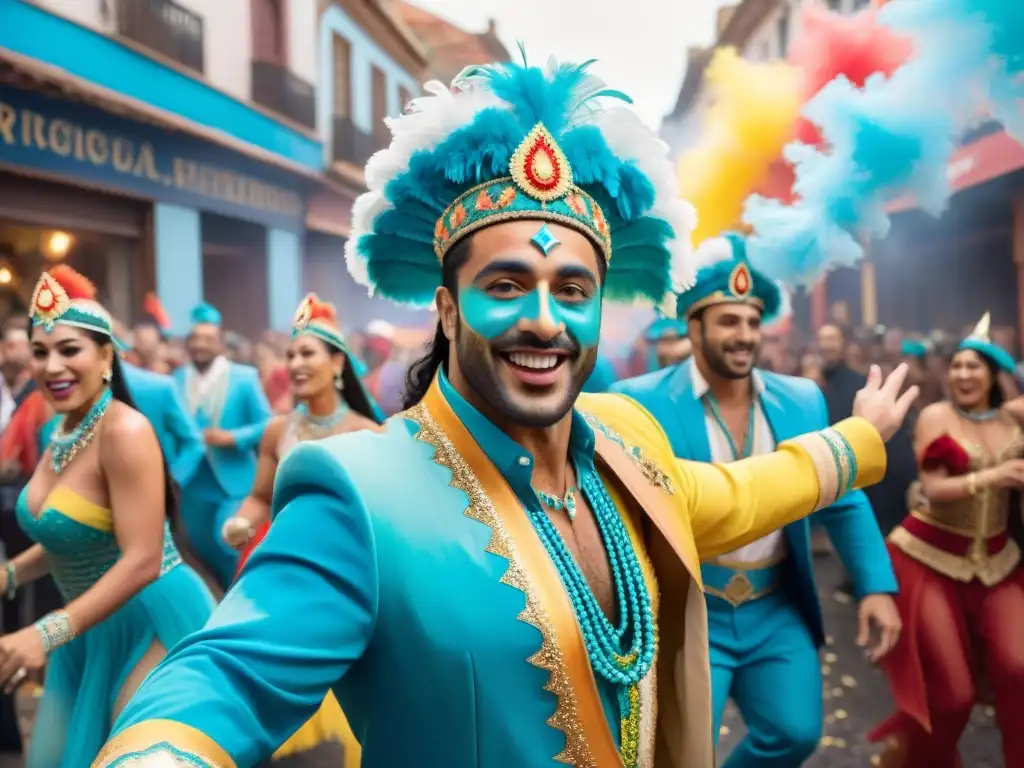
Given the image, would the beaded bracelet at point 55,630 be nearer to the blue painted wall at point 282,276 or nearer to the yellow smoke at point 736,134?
the yellow smoke at point 736,134

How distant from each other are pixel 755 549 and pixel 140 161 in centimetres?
861

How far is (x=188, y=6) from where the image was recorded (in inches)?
420

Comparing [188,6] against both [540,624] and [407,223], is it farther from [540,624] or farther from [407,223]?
[540,624]

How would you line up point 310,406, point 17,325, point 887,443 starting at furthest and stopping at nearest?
point 17,325
point 887,443
point 310,406

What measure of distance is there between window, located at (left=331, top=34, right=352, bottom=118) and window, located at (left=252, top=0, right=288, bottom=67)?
125 cm

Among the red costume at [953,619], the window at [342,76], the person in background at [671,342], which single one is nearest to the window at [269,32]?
the window at [342,76]

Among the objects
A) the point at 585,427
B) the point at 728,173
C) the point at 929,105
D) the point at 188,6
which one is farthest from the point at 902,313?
the point at 585,427

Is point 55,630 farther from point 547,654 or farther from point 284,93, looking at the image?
point 284,93

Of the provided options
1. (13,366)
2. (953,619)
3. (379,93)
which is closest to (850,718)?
(953,619)

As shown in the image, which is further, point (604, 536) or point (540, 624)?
point (604, 536)

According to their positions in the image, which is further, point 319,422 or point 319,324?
point 319,324

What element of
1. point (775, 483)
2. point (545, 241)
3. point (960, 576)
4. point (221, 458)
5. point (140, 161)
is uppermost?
point (140, 161)

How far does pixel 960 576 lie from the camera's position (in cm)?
399

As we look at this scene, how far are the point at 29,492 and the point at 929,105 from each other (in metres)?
3.13
